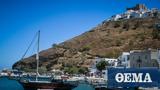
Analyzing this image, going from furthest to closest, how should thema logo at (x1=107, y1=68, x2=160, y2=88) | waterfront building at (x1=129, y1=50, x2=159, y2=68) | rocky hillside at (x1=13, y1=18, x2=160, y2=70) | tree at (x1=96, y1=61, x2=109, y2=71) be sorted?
1. rocky hillside at (x1=13, y1=18, x2=160, y2=70)
2. tree at (x1=96, y1=61, x2=109, y2=71)
3. waterfront building at (x1=129, y1=50, x2=159, y2=68)
4. thema logo at (x1=107, y1=68, x2=160, y2=88)

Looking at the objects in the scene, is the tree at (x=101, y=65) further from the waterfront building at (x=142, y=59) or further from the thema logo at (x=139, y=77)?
the thema logo at (x=139, y=77)

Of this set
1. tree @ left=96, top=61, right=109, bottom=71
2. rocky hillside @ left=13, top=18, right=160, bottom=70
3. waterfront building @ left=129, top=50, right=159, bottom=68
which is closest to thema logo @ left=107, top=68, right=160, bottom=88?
waterfront building @ left=129, top=50, right=159, bottom=68

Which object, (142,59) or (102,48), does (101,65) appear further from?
(102,48)

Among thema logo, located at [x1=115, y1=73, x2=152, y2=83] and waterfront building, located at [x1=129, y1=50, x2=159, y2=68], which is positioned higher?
waterfront building, located at [x1=129, y1=50, x2=159, y2=68]

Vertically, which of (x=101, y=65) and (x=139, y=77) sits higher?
(x=101, y=65)

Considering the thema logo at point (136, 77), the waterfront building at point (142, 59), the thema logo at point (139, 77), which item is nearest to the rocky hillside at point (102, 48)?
the waterfront building at point (142, 59)

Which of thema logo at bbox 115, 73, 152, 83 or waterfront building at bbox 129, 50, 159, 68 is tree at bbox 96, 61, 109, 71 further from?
thema logo at bbox 115, 73, 152, 83

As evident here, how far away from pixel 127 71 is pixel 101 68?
90.4m

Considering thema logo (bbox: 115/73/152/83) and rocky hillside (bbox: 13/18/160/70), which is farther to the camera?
rocky hillside (bbox: 13/18/160/70)

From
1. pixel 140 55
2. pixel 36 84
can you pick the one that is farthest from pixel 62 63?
pixel 36 84

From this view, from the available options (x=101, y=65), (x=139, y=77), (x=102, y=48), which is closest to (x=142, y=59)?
(x=101, y=65)

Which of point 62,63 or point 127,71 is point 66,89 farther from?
point 62,63

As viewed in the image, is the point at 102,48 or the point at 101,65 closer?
the point at 101,65

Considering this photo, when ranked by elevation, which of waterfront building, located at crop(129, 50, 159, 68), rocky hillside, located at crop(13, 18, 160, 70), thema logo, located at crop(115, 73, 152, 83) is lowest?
thema logo, located at crop(115, 73, 152, 83)
